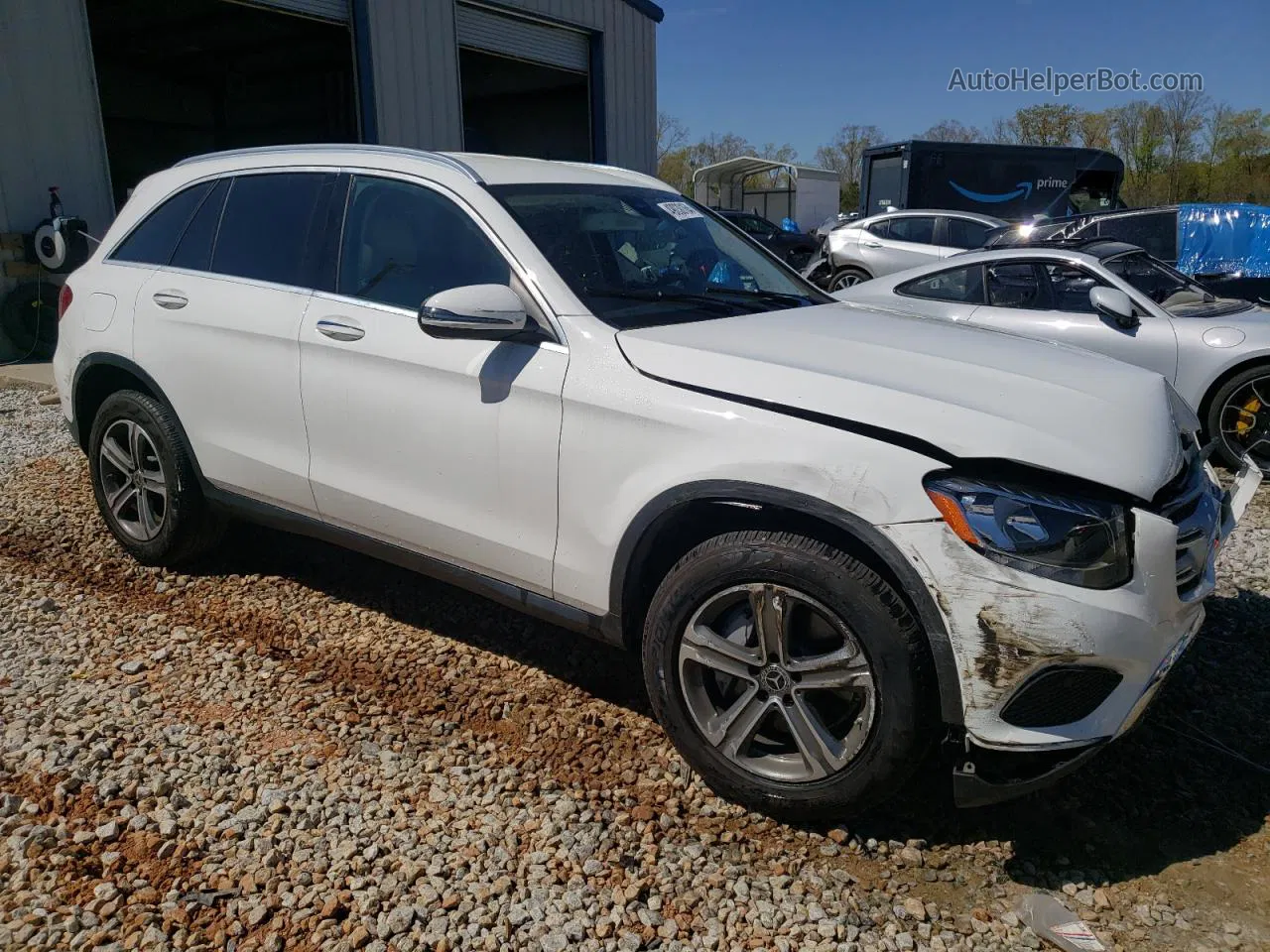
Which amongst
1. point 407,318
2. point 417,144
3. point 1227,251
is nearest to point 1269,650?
point 407,318

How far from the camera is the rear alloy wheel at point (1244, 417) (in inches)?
243

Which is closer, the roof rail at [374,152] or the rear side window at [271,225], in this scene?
the roof rail at [374,152]

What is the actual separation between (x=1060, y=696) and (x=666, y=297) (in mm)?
1748

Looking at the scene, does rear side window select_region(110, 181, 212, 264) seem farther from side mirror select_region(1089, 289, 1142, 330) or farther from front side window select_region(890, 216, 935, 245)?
front side window select_region(890, 216, 935, 245)

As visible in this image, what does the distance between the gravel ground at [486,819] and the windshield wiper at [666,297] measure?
4.55 feet

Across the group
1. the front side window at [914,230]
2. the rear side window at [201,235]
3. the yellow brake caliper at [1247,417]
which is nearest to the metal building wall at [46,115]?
the rear side window at [201,235]

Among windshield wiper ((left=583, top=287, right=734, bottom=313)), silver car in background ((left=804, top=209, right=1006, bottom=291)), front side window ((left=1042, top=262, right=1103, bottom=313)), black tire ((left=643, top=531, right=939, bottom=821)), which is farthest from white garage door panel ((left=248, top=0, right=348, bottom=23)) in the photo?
black tire ((left=643, top=531, right=939, bottom=821))

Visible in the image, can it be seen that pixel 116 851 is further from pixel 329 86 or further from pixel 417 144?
pixel 329 86

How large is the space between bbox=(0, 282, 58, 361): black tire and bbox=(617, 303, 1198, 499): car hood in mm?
9984

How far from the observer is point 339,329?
3.42 meters

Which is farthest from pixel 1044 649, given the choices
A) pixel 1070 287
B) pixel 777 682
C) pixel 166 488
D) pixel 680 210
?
pixel 1070 287

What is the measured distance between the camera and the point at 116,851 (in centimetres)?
255

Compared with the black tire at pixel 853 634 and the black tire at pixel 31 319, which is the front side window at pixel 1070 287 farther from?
the black tire at pixel 31 319

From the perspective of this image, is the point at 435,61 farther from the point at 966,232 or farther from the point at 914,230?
the point at 966,232
